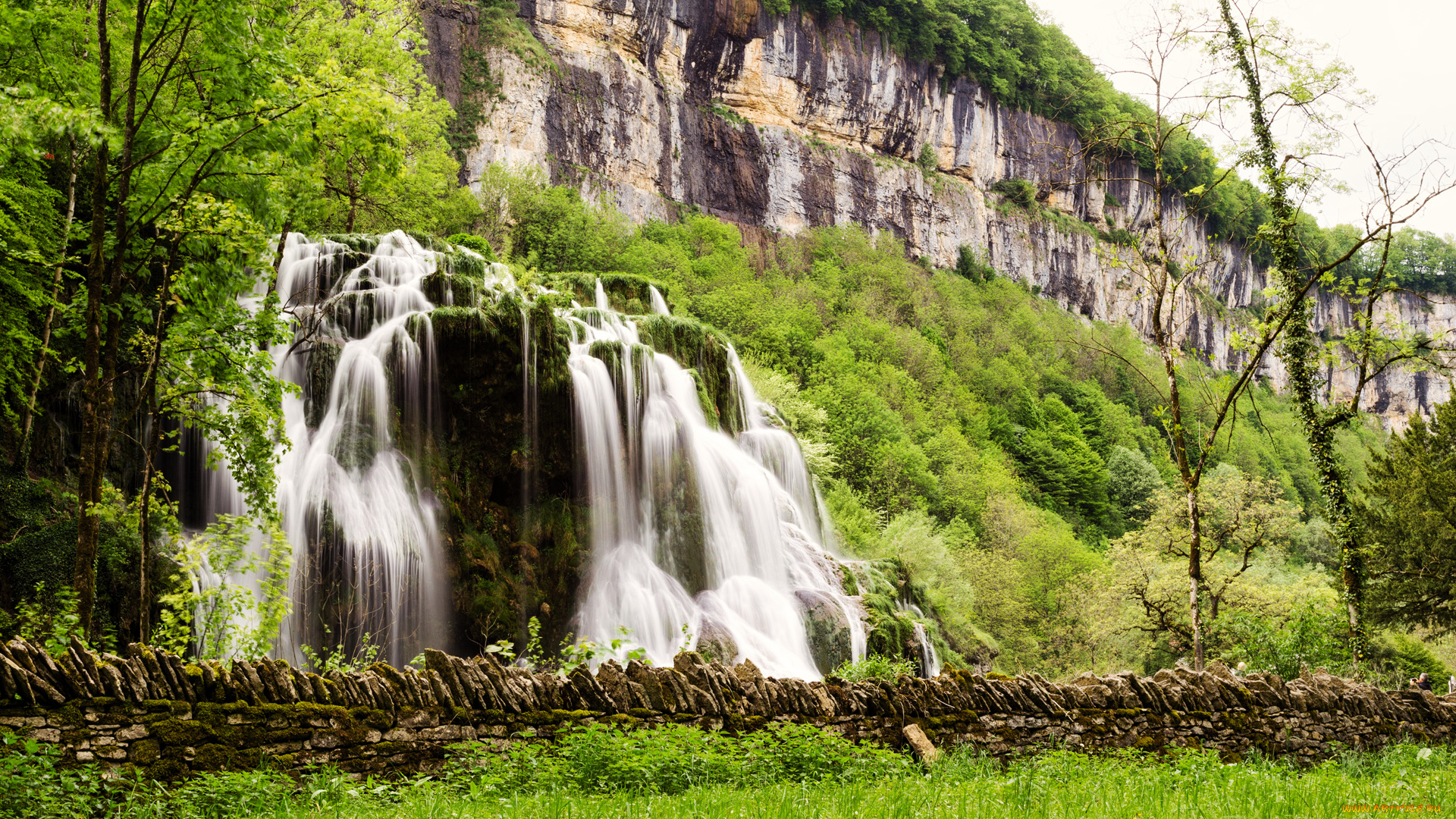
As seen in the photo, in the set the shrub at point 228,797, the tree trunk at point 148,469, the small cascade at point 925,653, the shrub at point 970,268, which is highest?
the shrub at point 970,268

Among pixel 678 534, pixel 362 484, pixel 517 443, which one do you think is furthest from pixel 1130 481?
pixel 362 484

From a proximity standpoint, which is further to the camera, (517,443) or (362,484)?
(517,443)

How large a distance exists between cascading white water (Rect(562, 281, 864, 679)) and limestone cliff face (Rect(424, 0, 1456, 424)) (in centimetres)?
2816

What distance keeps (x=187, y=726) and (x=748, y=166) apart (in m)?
66.3

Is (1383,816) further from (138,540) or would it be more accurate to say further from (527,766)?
(138,540)

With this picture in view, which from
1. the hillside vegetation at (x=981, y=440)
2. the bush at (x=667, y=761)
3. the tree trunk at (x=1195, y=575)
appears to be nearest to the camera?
the bush at (x=667, y=761)

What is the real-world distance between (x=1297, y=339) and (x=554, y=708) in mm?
14757

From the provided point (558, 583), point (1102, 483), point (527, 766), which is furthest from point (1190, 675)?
point (1102, 483)

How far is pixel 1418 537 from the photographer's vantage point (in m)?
A: 18.6

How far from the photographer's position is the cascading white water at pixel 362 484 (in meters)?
14.5

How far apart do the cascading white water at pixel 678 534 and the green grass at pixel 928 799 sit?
10.5 metres

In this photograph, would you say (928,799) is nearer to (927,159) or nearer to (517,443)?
(517,443)

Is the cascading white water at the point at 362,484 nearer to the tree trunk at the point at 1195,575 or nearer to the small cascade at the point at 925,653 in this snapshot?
the tree trunk at the point at 1195,575

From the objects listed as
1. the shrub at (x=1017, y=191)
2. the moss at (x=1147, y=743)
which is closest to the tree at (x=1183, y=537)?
the moss at (x=1147, y=743)
